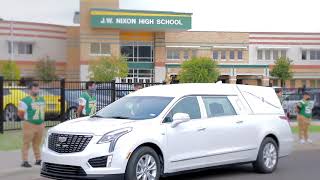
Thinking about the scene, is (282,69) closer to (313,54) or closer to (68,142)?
(313,54)

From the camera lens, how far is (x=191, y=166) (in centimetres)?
1078

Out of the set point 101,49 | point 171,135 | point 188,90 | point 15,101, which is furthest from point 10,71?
point 171,135

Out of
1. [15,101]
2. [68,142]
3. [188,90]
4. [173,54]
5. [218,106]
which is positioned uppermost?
[173,54]

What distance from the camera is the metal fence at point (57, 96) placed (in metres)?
21.2

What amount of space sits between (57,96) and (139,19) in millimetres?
55764

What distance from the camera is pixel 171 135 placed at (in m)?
10.4

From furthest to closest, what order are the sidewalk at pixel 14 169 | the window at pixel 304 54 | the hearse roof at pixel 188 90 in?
the window at pixel 304 54 < the sidewalk at pixel 14 169 < the hearse roof at pixel 188 90

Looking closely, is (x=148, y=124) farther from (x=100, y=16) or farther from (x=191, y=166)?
(x=100, y=16)

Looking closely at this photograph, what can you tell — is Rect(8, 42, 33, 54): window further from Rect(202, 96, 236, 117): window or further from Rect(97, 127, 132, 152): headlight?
Rect(97, 127, 132, 152): headlight

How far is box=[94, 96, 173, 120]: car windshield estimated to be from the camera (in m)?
10.6

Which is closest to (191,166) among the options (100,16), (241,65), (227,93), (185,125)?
(185,125)

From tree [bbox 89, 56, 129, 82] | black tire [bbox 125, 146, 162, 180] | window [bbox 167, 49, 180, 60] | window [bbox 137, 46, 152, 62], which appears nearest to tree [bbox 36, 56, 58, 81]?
tree [bbox 89, 56, 129, 82]

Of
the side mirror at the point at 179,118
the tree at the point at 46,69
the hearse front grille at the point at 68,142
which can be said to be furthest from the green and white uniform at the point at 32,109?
the tree at the point at 46,69

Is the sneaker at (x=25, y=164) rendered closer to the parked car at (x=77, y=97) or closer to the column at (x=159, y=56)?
the parked car at (x=77, y=97)
